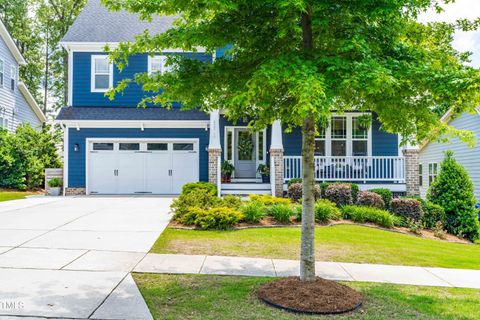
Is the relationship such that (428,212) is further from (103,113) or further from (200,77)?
(103,113)

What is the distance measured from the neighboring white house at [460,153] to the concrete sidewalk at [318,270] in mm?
10833

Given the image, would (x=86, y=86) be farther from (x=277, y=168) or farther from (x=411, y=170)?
(x=411, y=170)

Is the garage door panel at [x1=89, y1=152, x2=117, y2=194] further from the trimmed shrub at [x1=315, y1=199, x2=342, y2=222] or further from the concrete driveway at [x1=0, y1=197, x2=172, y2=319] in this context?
the trimmed shrub at [x1=315, y1=199, x2=342, y2=222]

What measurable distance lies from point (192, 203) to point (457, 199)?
823 cm

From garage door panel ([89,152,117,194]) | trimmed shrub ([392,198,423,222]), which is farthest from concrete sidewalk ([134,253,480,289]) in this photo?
garage door panel ([89,152,117,194])

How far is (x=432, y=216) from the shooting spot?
12.1 metres

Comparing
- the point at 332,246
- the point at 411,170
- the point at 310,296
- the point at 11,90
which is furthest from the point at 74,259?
the point at 11,90

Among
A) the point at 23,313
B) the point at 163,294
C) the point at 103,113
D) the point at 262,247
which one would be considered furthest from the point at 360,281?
the point at 103,113

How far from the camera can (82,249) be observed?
7215mm

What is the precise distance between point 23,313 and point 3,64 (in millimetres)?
21915

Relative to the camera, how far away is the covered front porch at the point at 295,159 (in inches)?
591

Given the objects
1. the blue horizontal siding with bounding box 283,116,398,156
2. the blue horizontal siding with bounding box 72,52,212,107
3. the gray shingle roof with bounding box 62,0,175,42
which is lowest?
the blue horizontal siding with bounding box 283,116,398,156

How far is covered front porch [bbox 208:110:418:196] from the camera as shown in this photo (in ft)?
49.2

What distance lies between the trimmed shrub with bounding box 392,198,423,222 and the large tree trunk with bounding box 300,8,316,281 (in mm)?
7791
